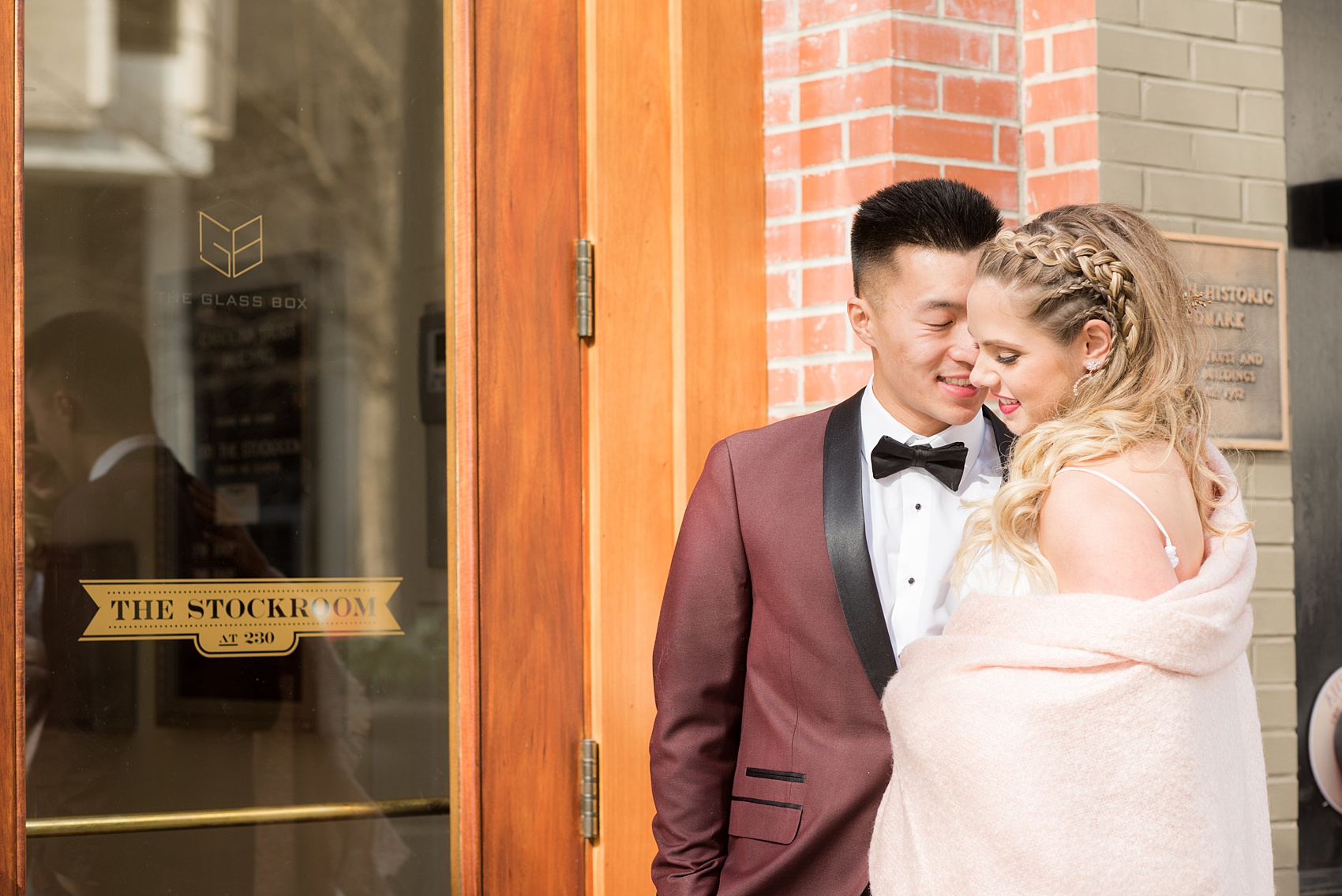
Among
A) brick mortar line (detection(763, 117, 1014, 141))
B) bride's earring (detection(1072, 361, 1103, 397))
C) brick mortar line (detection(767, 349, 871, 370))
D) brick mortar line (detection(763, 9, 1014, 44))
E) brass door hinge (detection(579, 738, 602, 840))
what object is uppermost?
brick mortar line (detection(763, 9, 1014, 44))

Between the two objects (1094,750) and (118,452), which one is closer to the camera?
(1094,750)

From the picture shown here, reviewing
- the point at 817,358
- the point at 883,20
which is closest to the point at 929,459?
the point at 817,358

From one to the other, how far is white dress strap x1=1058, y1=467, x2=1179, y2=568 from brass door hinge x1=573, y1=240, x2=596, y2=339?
1420 millimetres

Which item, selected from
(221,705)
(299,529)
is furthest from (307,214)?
(221,705)

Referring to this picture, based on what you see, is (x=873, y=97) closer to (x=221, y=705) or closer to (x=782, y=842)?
(x=782, y=842)

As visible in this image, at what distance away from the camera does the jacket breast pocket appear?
7.88 ft

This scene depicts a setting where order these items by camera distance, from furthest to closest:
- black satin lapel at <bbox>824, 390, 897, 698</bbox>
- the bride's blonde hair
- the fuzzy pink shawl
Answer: black satin lapel at <bbox>824, 390, 897, 698</bbox>, the bride's blonde hair, the fuzzy pink shawl

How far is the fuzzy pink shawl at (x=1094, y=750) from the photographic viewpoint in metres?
1.81

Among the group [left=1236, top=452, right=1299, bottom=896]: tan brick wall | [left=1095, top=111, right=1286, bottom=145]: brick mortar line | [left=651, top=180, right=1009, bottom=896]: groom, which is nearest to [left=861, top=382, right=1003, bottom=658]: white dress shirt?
[left=651, top=180, right=1009, bottom=896]: groom

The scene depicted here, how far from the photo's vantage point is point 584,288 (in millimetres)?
3111

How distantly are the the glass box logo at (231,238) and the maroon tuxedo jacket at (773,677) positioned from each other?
105 centimetres

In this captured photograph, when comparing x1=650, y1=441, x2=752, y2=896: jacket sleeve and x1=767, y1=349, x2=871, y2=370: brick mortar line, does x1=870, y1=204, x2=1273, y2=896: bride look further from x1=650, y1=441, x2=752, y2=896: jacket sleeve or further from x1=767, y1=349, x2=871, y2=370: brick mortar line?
x1=767, y1=349, x2=871, y2=370: brick mortar line

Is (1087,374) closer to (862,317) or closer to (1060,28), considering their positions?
(862,317)

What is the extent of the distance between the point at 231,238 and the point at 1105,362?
5.77 feet
